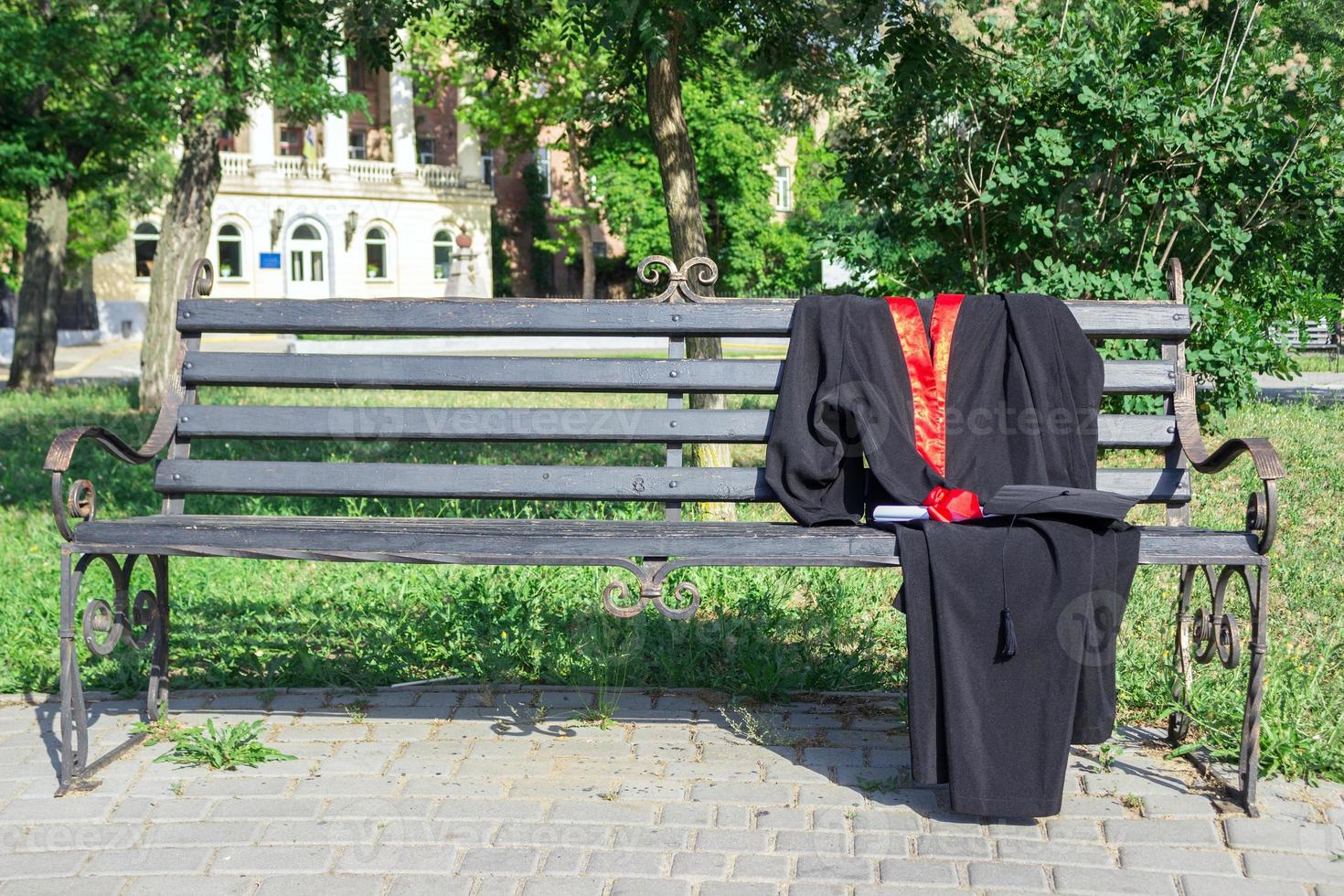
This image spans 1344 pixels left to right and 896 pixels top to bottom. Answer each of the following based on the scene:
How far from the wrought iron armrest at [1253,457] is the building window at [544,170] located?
44.9 m

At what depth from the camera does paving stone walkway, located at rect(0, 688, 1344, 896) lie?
10.2 ft

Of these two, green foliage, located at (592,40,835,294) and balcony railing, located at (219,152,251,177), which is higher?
balcony railing, located at (219,152,251,177)

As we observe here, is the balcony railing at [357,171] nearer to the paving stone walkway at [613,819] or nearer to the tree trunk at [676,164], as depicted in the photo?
the tree trunk at [676,164]

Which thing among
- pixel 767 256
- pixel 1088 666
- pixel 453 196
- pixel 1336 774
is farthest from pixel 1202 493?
pixel 453 196

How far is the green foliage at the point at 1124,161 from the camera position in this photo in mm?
7398

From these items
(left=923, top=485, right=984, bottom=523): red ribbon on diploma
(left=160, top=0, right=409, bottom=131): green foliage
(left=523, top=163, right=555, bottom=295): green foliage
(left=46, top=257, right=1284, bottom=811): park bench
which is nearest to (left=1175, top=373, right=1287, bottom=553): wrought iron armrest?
(left=46, top=257, right=1284, bottom=811): park bench

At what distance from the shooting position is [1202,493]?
7312 millimetres

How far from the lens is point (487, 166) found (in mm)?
49219

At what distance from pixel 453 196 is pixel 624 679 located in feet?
145

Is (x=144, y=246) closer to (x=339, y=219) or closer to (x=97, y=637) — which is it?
(x=339, y=219)

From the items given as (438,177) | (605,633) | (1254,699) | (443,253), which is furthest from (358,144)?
(1254,699)

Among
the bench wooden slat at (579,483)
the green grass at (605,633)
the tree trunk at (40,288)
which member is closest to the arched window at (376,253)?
the tree trunk at (40,288)

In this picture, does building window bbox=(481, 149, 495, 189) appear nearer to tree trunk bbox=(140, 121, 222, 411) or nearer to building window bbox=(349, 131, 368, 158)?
building window bbox=(349, 131, 368, 158)

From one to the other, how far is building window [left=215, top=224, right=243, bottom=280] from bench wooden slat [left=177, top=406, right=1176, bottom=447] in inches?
1733
